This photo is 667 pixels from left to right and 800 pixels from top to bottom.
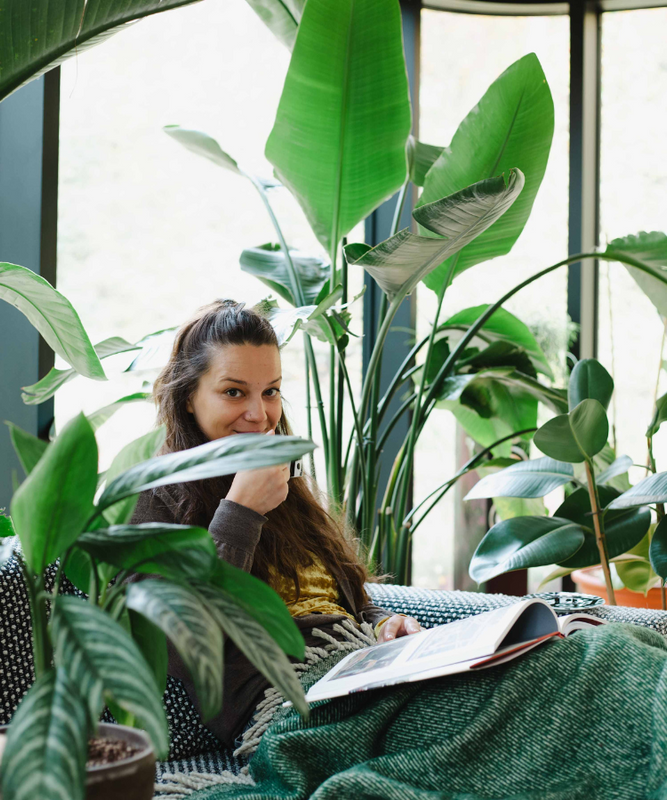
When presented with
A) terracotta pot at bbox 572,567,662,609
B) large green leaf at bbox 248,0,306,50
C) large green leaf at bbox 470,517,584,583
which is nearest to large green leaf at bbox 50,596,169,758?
large green leaf at bbox 470,517,584,583

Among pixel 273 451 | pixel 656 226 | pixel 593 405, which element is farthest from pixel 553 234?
pixel 273 451

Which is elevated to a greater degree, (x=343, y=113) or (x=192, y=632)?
(x=343, y=113)

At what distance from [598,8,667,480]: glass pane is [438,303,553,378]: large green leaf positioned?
2.11 feet

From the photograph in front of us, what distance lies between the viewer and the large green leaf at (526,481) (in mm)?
1405

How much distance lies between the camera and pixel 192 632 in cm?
42

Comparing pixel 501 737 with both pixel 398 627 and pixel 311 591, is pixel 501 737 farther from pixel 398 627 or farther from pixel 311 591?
pixel 311 591

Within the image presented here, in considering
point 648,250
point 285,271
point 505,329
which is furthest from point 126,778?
point 505,329

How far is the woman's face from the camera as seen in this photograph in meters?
1.14

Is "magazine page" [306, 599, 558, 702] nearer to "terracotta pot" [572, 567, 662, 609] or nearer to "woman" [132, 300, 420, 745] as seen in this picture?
"woman" [132, 300, 420, 745]

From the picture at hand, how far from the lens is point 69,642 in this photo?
1.39ft

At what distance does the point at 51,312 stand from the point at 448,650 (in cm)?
63

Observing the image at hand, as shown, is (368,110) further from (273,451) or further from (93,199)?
(273,451)

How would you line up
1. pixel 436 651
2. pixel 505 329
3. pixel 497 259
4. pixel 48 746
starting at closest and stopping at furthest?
1. pixel 48 746
2. pixel 436 651
3. pixel 505 329
4. pixel 497 259

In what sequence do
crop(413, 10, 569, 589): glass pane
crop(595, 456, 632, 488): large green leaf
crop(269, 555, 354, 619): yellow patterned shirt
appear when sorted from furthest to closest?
crop(413, 10, 569, 589): glass pane → crop(595, 456, 632, 488): large green leaf → crop(269, 555, 354, 619): yellow patterned shirt
